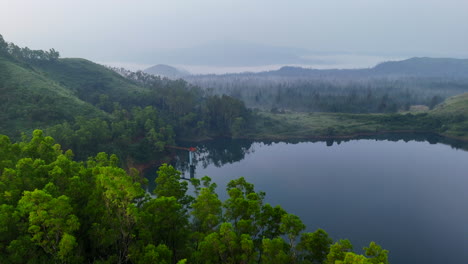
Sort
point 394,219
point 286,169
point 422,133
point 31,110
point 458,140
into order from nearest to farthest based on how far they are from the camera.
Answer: point 394,219
point 31,110
point 286,169
point 458,140
point 422,133

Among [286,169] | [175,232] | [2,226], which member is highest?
[2,226]

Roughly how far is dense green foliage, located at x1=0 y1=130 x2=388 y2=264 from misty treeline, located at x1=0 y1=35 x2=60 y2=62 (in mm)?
115366

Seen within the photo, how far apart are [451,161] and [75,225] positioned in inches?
3880

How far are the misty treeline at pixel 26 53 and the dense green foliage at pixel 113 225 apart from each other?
11537 centimetres

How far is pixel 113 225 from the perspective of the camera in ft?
55.8

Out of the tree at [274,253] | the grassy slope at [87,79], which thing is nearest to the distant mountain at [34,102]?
the grassy slope at [87,79]

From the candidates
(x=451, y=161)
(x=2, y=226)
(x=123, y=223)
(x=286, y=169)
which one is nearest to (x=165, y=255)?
(x=123, y=223)

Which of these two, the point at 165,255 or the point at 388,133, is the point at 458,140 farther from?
the point at 165,255

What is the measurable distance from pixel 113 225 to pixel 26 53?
151 metres

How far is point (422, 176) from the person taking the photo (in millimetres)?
65625

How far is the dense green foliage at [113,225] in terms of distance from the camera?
14.0 metres

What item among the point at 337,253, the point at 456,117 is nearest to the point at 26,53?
the point at 337,253

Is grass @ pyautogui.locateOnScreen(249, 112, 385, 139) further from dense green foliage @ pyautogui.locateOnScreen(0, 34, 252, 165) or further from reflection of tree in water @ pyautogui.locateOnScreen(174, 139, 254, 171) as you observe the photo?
reflection of tree in water @ pyautogui.locateOnScreen(174, 139, 254, 171)

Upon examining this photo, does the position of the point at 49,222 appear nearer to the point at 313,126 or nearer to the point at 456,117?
the point at 313,126
